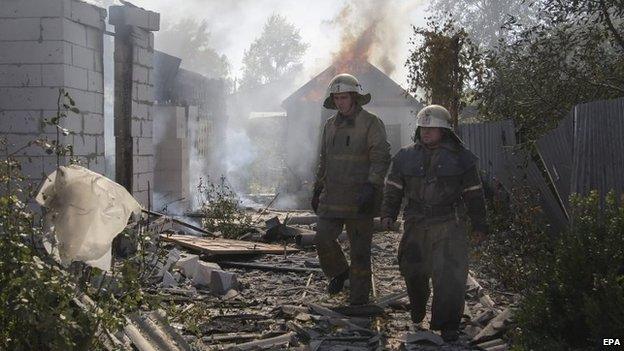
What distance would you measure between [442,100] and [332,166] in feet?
17.8

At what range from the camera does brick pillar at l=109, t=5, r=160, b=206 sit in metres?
9.71

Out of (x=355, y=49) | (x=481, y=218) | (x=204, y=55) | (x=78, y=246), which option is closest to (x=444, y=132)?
(x=481, y=218)

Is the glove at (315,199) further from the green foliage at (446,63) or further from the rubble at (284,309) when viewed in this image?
the green foliage at (446,63)

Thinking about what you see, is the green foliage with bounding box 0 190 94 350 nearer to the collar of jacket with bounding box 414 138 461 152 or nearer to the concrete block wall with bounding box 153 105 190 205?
the collar of jacket with bounding box 414 138 461 152

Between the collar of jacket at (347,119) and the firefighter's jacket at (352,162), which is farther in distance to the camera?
the collar of jacket at (347,119)

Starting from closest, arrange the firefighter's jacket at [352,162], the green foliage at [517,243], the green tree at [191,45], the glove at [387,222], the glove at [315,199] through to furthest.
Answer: the glove at [387,222] < the firefighter's jacket at [352,162] < the glove at [315,199] < the green foliage at [517,243] < the green tree at [191,45]

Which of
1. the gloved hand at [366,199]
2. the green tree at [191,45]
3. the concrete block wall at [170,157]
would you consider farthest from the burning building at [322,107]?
the green tree at [191,45]

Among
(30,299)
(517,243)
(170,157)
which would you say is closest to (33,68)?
(30,299)

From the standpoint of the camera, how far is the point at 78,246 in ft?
12.5

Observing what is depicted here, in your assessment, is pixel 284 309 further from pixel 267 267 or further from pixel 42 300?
pixel 42 300

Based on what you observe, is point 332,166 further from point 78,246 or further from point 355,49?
point 355,49

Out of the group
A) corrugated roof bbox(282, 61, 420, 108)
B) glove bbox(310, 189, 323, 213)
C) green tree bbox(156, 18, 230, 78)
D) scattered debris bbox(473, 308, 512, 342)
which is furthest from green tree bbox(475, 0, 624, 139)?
green tree bbox(156, 18, 230, 78)

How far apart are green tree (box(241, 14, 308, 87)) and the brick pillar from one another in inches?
2886

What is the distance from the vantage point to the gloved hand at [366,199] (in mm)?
6155
